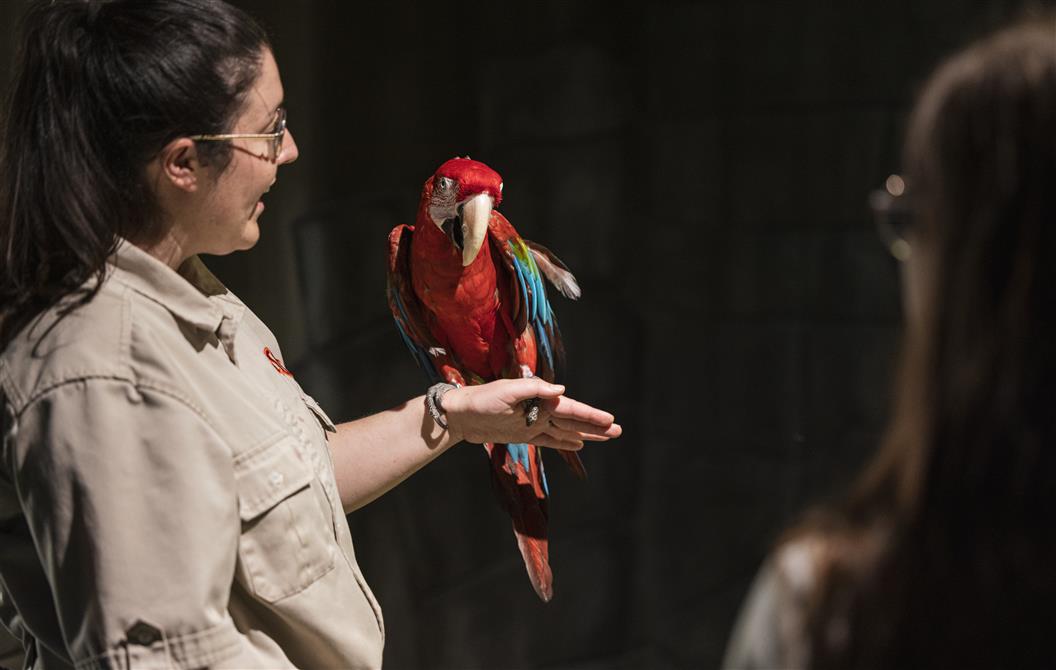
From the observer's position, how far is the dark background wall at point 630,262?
5.16 ft

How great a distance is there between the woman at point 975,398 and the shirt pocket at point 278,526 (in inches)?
18.5

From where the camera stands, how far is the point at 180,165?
79 centimetres

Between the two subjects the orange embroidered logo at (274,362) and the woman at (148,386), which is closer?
the woman at (148,386)

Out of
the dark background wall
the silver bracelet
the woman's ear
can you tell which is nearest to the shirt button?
the woman's ear

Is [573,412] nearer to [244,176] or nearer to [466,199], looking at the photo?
[466,199]

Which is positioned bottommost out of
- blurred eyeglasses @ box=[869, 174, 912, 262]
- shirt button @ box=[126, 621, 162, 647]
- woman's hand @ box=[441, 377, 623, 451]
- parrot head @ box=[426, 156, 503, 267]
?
shirt button @ box=[126, 621, 162, 647]

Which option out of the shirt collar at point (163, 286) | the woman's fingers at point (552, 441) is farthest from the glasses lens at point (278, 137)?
the woman's fingers at point (552, 441)

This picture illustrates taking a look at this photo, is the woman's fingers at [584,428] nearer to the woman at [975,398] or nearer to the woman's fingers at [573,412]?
the woman's fingers at [573,412]

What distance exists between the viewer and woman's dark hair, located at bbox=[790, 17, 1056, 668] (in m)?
0.40

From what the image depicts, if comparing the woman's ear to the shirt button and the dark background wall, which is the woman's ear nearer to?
the shirt button

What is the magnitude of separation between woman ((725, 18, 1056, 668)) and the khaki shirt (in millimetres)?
463

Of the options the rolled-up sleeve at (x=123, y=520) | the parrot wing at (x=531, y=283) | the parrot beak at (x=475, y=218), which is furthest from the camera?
the parrot wing at (x=531, y=283)

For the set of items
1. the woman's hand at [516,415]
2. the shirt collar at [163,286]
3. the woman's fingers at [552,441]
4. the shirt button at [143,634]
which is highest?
the shirt collar at [163,286]

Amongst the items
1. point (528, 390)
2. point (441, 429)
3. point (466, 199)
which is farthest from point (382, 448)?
point (466, 199)
